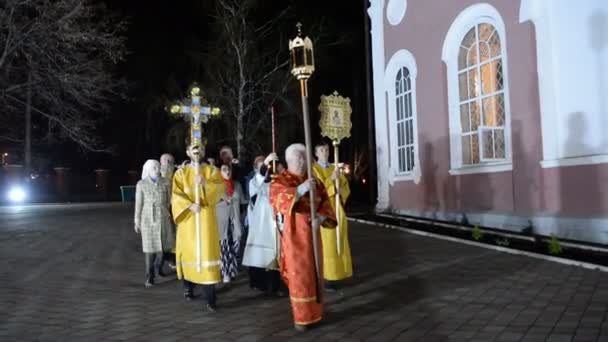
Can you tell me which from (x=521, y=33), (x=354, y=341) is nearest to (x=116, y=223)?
(x=521, y=33)

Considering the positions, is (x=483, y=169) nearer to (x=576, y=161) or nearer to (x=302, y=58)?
(x=576, y=161)

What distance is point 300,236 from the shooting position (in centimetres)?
556

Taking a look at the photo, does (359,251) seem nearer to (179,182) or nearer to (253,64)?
(179,182)

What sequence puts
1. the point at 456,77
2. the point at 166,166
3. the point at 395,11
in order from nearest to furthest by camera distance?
the point at 166,166
the point at 456,77
the point at 395,11

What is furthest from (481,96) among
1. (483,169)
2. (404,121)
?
(404,121)

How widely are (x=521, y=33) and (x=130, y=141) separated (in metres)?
32.0

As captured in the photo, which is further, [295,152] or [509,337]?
[295,152]

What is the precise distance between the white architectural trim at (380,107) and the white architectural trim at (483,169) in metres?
3.52

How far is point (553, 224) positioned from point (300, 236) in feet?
23.1

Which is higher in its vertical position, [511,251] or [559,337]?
[511,251]

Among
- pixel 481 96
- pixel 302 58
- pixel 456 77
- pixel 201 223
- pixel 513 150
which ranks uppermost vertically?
pixel 456 77

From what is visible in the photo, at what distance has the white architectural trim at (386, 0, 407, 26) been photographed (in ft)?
53.5

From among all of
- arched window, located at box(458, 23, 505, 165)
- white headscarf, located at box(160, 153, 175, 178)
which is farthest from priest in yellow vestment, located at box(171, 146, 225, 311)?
arched window, located at box(458, 23, 505, 165)

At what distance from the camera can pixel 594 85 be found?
405 inches
